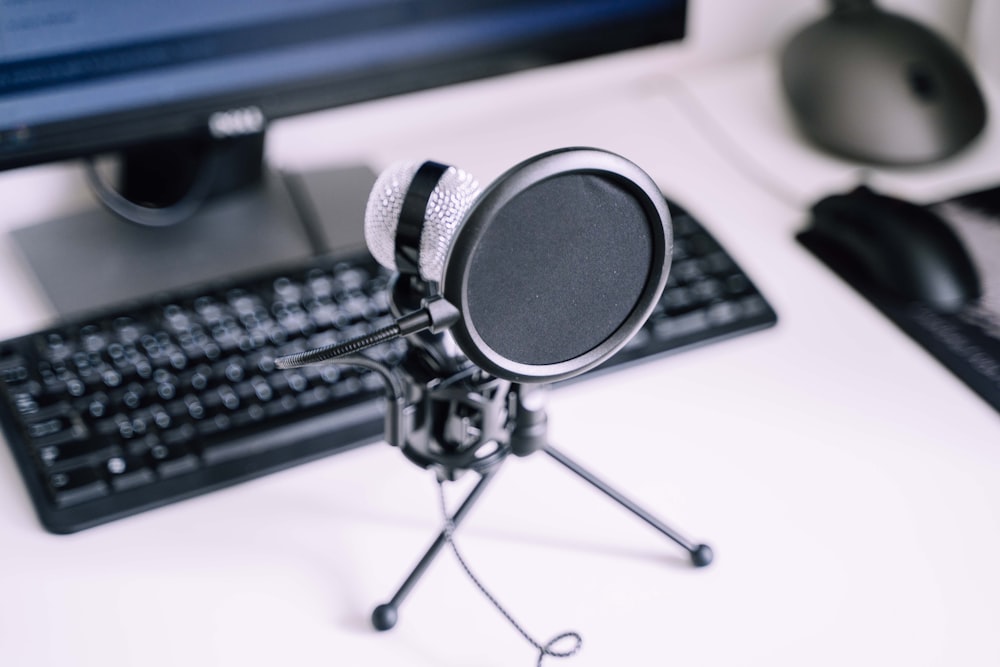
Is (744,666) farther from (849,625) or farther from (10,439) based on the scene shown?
(10,439)

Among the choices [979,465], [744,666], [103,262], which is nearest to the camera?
[744,666]

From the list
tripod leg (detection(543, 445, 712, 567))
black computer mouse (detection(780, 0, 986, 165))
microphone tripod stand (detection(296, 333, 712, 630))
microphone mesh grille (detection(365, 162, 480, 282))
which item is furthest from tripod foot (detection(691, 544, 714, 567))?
black computer mouse (detection(780, 0, 986, 165))

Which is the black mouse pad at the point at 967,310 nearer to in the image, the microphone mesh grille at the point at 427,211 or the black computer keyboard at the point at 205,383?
the black computer keyboard at the point at 205,383

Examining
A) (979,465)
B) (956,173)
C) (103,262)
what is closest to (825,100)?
(956,173)

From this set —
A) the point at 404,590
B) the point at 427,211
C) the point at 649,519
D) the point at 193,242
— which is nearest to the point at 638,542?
the point at 649,519

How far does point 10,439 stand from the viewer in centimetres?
57

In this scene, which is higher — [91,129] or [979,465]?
[91,129]

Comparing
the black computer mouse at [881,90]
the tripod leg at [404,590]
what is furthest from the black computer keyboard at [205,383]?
the black computer mouse at [881,90]

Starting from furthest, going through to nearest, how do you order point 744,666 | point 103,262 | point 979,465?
point 103,262 → point 979,465 → point 744,666

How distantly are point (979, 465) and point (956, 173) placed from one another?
0.35 m

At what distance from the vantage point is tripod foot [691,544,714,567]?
1.74 feet

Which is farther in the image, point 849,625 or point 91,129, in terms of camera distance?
point 91,129

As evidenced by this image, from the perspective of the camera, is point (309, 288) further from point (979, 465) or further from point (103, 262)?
point (979, 465)

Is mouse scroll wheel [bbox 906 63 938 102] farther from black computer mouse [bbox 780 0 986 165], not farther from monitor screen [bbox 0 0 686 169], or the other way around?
monitor screen [bbox 0 0 686 169]
